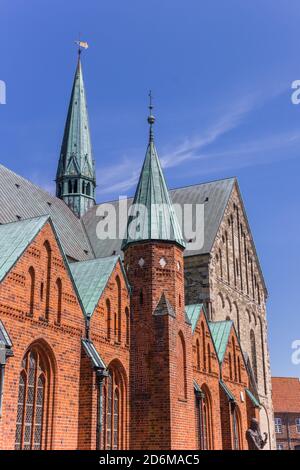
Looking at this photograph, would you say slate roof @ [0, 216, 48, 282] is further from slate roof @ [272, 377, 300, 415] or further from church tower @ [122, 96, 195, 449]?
slate roof @ [272, 377, 300, 415]

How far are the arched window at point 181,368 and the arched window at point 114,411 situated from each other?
228 cm

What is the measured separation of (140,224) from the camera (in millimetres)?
25172

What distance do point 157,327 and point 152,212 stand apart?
5.05 metres

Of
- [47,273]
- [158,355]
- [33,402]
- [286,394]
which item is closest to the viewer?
Answer: [33,402]

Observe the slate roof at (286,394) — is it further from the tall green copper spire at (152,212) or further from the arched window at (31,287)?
the arched window at (31,287)

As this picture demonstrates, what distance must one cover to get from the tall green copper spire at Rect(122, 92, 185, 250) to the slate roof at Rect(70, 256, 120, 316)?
1.84m

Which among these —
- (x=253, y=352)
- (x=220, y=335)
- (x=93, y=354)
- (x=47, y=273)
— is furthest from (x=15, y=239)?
(x=253, y=352)

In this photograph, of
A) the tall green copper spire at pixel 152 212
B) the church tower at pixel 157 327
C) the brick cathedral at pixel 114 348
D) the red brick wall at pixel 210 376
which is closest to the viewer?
the brick cathedral at pixel 114 348

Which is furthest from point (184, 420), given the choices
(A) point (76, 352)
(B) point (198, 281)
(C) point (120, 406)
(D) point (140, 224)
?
(B) point (198, 281)

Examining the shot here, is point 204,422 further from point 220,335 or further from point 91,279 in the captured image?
point 91,279

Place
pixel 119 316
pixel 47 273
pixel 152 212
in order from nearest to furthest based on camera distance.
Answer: pixel 47 273
pixel 119 316
pixel 152 212

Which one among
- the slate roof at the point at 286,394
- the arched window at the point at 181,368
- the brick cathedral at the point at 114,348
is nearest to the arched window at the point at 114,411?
the brick cathedral at the point at 114,348

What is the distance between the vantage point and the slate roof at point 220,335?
1212 inches

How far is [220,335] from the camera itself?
31.8 m
